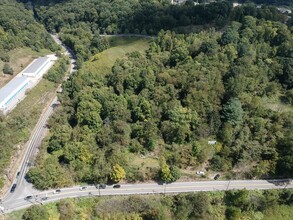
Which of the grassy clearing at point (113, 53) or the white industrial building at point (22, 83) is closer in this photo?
the white industrial building at point (22, 83)

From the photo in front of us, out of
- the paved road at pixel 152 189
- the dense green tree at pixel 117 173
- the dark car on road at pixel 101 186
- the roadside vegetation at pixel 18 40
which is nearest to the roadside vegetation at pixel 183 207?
the paved road at pixel 152 189

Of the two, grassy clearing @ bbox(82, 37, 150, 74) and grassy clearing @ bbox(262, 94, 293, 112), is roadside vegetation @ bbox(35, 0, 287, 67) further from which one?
grassy clearing @ bbox(262, 94, 293, 112)

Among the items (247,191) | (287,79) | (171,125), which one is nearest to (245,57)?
(287,79)

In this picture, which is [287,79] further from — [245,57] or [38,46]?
[38,46]

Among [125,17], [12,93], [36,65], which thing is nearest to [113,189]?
[12,93]

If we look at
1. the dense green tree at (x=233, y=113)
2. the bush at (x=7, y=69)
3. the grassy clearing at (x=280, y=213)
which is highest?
the dense green tree at (x=233, y=113)

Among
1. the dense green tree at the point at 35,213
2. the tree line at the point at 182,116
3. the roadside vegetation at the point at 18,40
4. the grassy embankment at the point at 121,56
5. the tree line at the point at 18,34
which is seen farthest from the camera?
the tree line at the point at 18,34

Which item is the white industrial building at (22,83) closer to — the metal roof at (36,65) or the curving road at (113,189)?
the metal roof at (36,65)
